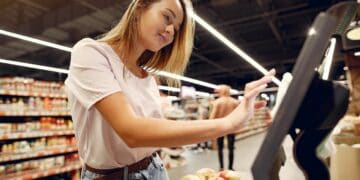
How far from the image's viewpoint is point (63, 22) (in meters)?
7.97

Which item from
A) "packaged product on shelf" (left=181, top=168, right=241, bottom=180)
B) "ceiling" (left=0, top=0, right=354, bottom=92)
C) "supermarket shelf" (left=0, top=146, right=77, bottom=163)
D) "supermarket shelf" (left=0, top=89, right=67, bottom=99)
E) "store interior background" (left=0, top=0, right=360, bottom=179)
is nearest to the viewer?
"packaged product on shelf" (left=181, top=168, right=241, bottom=180)

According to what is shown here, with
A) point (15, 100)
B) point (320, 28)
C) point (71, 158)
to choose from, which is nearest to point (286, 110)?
point (320, 28)

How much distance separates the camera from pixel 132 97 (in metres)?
1.02

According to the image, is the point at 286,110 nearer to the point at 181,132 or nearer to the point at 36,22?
the point at 181,132

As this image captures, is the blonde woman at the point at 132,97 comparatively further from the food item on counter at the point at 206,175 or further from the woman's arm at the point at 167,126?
the food item on counter at the point at 206,175

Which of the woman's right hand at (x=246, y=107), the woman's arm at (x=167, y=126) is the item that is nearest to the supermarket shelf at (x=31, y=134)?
the woman's arm at (x=167, y=126)

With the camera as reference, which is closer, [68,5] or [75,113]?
[75,113]

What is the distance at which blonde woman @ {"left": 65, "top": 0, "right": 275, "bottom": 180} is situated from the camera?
29.3 inches

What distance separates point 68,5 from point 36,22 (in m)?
1.29

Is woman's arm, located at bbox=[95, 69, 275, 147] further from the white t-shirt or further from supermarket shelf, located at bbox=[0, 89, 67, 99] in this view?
supermarket shelf, located at bbox=[0, 89, 67, 99]

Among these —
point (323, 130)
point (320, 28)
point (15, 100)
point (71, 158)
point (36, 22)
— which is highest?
point (36, 22)

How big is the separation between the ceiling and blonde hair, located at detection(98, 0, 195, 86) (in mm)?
3399

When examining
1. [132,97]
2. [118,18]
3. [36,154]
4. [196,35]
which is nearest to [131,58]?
[132,97]

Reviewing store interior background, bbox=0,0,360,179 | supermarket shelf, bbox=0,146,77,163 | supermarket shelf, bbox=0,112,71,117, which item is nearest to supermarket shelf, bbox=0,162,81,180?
store interior background, bbox=0,0,360,179
